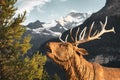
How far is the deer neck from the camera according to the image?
39.6 ft

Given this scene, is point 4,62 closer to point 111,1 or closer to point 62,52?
point 62,52

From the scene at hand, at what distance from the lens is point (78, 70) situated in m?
12.1

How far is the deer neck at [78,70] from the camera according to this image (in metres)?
12.1

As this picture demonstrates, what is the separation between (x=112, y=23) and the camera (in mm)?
106688

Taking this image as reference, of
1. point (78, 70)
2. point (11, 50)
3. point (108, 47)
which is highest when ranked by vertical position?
point (78, 70)

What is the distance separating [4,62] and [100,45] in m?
75.0

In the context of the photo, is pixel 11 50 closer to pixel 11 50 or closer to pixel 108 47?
pixel 11 50

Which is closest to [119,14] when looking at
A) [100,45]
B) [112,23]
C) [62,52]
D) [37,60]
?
[112,23]

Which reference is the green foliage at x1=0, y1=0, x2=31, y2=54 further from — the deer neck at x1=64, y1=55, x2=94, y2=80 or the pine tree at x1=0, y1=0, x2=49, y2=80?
the deer neck at x1=64, y1=55, x2=94, y2=80

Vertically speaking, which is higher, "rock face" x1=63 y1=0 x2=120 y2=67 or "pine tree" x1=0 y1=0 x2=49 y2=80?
"pine tree" x1=0 y1=0 x2=49 y2=80

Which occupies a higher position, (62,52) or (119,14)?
(62,52)

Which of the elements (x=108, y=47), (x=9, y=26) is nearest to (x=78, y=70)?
(x=9, y=26)

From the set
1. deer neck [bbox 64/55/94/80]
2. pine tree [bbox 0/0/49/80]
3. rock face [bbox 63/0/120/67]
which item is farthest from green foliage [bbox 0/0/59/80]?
rock face [bbox 63/0/120/67]

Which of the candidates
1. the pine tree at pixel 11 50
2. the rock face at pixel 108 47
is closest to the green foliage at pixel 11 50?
the pine tree at pixel 11 50
